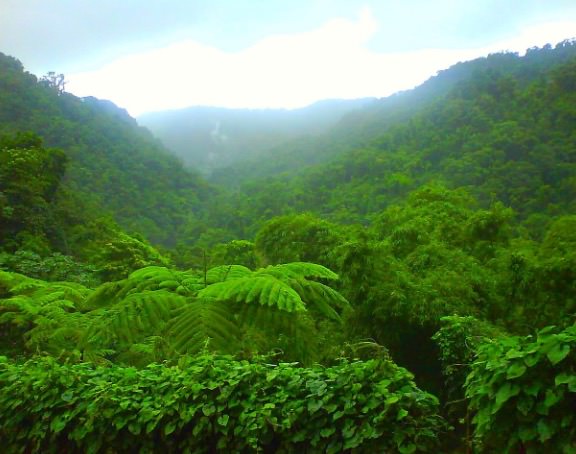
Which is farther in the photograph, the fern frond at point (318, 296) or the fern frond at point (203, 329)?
the fern frond at point (318, 296)

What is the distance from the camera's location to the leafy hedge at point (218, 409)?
8.08 feet

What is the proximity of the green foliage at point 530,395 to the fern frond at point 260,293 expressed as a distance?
168cm

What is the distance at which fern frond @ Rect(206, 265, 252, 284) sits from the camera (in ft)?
16.5

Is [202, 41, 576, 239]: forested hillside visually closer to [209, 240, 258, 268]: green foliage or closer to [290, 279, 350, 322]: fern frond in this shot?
[209, 240, 258, 268]: green foliage

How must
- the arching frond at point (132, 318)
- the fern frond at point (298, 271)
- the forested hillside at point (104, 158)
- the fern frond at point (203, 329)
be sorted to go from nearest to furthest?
the fern frond at point (203, 329), the arching frond at point (132, 318), the fern frond at point (298, 271), the forested hillside at point (104, 158)

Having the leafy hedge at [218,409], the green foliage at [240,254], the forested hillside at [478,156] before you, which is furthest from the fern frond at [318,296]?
the forested hillside at [478,156]

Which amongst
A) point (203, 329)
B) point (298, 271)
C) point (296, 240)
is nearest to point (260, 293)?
point (203, 329)

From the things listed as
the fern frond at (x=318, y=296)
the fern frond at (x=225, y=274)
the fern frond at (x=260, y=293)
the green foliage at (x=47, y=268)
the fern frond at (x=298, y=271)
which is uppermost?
the fern frond at (x=260, y=293)

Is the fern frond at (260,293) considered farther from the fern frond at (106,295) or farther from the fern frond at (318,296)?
the fern frond at (106,295)

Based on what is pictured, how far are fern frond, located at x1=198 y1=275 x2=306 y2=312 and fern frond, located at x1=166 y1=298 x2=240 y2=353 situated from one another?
0.11 metres

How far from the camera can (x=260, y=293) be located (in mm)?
3988

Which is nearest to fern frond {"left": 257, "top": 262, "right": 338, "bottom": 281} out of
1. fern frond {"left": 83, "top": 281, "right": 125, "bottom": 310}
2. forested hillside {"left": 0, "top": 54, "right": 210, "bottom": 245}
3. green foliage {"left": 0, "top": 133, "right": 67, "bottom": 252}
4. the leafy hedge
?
fern frond {"left": 83, "top": 281, "right": 125, "bottom": 310}

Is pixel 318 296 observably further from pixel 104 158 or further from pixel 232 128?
pixel 232 128

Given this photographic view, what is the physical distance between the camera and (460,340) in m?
4.76
